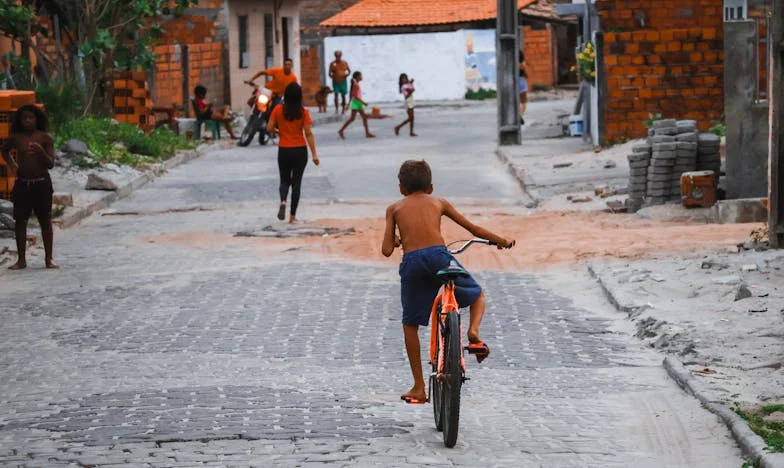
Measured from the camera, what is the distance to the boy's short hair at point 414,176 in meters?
8.22

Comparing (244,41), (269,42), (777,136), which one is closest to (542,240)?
(777,136)

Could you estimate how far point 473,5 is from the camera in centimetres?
6100

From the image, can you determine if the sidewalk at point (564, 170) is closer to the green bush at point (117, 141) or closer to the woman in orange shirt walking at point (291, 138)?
the woman in orange shirt walking at point (291, 138)

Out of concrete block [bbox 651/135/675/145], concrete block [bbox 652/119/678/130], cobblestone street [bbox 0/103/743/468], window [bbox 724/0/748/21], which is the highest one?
window [bbox 724/0/748/21]

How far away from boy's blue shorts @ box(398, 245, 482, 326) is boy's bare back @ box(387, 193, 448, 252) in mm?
44

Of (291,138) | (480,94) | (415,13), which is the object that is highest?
(415,13)

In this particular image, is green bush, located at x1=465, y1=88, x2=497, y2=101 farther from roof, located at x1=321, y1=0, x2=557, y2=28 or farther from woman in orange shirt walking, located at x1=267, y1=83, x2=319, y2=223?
woman in orange shirt walking, located at x1=267, y1=83, x2=319, y2=223

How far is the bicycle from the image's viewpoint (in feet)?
24.5

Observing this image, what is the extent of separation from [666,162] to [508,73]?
44.6ft

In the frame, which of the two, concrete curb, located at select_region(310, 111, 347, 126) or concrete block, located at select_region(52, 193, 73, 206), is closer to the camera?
concrete block, located at select_region(52, 193, 73, 206)

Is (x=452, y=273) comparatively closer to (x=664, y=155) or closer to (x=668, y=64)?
(x=664, y=155)

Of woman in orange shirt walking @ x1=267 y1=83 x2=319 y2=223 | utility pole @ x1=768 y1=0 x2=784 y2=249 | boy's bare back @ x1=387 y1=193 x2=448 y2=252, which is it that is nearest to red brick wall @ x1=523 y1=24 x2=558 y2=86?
woman in orange shirt walking @ x1=267 y1=83 x2=319 y2=223

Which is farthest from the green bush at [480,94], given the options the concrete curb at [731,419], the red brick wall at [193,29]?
the concrete curb at [731,419]

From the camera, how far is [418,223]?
809 cm
